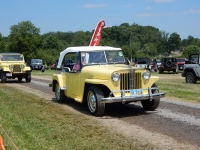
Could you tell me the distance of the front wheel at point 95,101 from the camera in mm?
8562

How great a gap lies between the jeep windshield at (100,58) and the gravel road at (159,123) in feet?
4.64

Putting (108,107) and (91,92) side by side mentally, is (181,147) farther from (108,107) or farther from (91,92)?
(108,107)

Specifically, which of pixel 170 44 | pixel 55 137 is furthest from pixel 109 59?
pixel 170 44

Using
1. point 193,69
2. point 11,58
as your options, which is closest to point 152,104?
point 193,69

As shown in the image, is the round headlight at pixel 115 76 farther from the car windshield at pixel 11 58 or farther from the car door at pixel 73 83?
the car windshield at pixel 11 58

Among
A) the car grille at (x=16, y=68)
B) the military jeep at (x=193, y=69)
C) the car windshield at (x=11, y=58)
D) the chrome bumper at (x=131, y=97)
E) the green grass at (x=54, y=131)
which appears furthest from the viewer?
the car windshield at (x=11, y=58)

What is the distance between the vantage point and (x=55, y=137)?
6.54 m

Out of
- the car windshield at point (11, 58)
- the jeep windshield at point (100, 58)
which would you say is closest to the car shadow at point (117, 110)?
the jeep windshield at point (100, 58)

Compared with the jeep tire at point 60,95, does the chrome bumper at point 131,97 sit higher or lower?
higher

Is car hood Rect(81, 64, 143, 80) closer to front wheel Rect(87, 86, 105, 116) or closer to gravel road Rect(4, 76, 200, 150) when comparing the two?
front wheel Rect(87, 86, 105, 116)

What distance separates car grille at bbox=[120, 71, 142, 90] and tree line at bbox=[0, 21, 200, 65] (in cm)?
6011

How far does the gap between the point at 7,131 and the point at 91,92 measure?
2.70 m

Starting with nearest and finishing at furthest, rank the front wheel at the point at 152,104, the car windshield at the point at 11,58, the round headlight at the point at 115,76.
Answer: the round headlight at the point at 115,76 < the front wheel at the point at 152,104 < the car windshield at the point at 11,58

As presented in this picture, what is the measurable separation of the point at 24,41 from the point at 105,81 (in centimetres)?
8121
